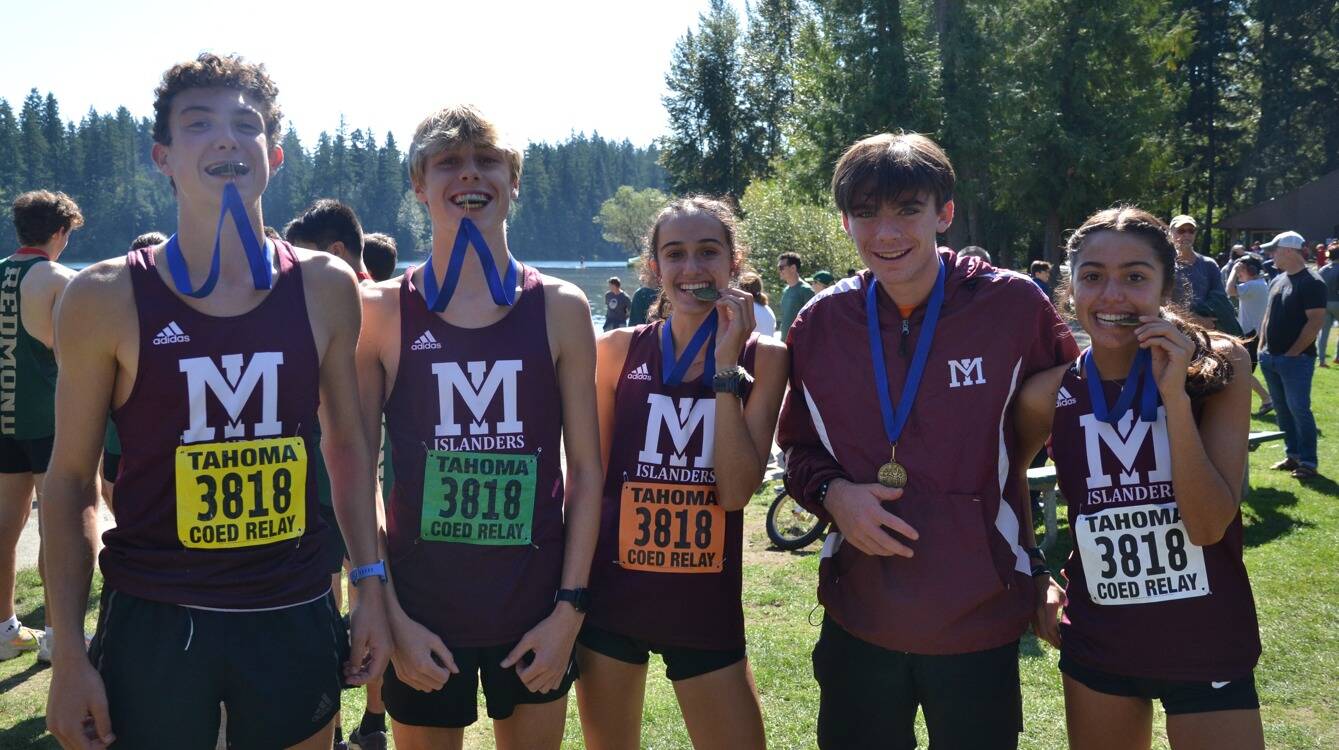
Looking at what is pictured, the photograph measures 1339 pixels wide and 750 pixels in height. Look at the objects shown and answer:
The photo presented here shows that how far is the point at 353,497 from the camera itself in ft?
8.60

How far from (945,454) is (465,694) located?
1.53 metres

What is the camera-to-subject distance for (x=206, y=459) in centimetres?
233

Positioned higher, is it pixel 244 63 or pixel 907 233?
pixel 244 63

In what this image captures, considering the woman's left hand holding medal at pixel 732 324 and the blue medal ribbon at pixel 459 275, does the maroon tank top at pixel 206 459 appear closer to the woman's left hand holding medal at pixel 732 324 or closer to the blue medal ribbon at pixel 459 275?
the blue medal ribbon at pixel 459 275

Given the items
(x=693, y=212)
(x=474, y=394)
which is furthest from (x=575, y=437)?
(x=693, y=212)

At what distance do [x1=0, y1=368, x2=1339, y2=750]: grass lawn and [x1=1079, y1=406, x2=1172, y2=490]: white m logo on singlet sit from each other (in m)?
2.19

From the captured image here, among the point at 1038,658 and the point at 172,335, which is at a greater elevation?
the point at 172,335

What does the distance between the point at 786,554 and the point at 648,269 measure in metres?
4.54

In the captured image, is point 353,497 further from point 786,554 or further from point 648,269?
point 786,554

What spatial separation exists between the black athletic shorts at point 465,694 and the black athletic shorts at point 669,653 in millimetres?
187

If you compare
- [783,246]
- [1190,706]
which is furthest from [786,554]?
[783,246]

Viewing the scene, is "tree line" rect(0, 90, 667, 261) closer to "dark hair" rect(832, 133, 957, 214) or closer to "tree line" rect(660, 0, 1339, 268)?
"tree line" rect(660, 0, 1339, 268)

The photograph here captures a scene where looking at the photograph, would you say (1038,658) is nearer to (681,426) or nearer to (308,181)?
(681,426)

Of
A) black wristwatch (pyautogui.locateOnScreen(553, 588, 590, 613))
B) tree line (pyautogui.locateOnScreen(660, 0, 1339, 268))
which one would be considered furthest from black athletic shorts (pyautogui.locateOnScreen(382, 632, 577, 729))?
tree line (pyautogui.locateOnScreen(660, 0, 1339, 268))
